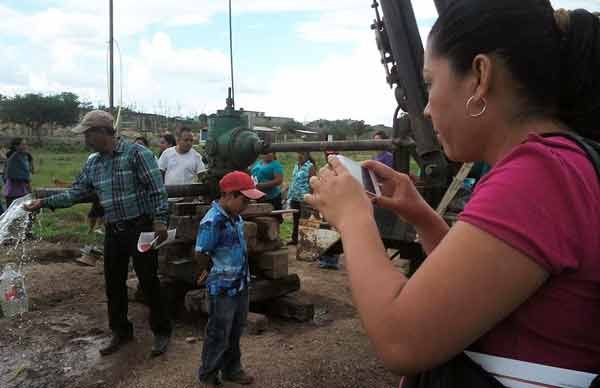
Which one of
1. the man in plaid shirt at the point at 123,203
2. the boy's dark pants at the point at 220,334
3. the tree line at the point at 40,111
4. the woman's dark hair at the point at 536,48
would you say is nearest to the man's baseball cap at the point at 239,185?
the boy's dark pants at the point at 220,334

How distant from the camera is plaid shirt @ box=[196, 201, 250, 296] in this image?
3.83m

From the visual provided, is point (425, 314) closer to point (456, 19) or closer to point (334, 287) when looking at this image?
point (456, 19)

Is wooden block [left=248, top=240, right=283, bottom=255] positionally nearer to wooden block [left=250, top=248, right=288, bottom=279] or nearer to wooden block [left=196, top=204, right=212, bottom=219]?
wooden block [left=250, top=248, right=288, bottom=279]

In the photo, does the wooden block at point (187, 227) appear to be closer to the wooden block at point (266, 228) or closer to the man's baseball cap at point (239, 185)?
the wooden block at point (266, 228)

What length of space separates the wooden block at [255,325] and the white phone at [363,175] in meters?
3.86

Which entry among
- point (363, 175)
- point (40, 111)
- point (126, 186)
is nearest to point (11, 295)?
point (126, 186)

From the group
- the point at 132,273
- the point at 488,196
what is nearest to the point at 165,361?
the point at 132,273

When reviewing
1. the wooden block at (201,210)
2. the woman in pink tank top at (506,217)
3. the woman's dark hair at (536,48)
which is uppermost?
the woman's dark hair at (536,48)

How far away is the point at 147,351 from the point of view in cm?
466

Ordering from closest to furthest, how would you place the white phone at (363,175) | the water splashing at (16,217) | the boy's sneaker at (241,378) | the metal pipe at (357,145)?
the white phone at (363,175), the boy's sneaker at (241,378), the water splashing at (16,217), the metal pipe at (357,145)

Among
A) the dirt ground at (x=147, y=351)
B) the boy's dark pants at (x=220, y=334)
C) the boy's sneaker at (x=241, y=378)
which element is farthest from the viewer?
the dirt ground at (x=147, y=351)

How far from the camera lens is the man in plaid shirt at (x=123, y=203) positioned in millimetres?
4539

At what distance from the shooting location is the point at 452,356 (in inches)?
33.6

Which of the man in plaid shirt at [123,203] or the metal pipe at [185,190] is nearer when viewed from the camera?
the man in plaid shirt at [123,203]
